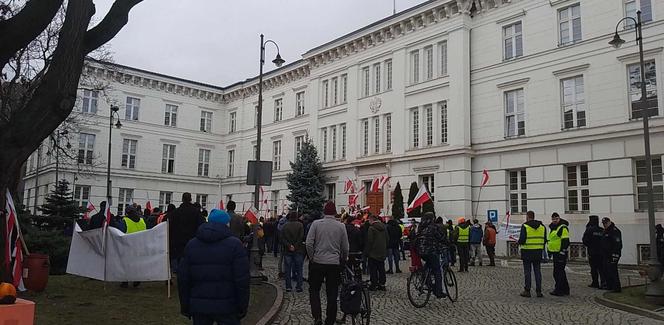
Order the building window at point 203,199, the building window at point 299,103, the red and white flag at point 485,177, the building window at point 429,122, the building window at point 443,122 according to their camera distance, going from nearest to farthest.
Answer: the red and white flag at point 485,177 → the building window at point 443,122 → the building window at point 429,122 → the building window at point 299,103 → the building window at point 203,199

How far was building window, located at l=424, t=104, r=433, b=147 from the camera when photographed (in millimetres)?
32781

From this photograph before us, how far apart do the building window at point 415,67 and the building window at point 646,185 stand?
45.5ft

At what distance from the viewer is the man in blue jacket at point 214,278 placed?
573 centimetres

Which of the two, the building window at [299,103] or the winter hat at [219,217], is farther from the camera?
the building window at [299,103]

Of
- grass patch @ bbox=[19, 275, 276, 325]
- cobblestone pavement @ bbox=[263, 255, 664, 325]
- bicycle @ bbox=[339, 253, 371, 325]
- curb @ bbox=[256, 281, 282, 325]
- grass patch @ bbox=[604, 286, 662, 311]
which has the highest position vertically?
bicycle @ bbox=[339, 253, 371, 325]

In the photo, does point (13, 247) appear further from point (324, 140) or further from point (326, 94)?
point (326, 94)

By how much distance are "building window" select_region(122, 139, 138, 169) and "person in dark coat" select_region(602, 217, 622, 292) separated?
4263 cm

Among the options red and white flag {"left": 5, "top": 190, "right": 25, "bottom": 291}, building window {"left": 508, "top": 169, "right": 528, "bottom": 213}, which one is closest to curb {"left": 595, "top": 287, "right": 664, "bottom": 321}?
red and white flag {"left": 5, "top": 190, "right": 25, "bottom": 291}

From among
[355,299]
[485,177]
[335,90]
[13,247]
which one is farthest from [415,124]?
[13,247]

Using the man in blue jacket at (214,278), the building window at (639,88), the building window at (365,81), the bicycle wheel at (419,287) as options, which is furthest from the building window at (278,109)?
the man in blue jacket at (214,278)

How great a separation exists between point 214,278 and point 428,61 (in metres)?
29.8

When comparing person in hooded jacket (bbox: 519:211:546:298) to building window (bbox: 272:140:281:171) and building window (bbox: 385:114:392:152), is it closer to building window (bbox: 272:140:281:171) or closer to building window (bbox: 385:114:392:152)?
building window (bbox: 385:114:392:152)

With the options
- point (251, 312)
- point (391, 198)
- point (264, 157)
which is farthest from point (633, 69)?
point (264, 157)

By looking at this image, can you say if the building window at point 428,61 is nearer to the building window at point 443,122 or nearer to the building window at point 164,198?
the building window at point 443,122
